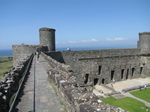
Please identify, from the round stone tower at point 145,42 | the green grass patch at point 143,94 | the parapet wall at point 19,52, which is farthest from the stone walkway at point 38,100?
the round stone tower at point 145,42

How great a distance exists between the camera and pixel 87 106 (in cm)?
250

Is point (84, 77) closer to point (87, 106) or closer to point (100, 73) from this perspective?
point (100, 73)

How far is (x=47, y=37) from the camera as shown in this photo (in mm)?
20109

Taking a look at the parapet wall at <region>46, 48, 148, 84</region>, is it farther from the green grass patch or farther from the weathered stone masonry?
the green grass patch

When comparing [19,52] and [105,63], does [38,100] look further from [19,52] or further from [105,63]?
[105,63]

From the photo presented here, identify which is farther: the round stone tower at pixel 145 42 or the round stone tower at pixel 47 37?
the round stone tower at pixel 145 42

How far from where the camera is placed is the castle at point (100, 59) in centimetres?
1961

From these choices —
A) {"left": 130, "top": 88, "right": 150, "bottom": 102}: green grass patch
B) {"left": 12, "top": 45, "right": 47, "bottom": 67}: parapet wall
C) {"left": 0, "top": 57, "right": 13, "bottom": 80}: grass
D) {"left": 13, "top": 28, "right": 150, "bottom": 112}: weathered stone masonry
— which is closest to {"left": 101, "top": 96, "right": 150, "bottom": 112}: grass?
{"left": 130, "top": 88, "right": 150, "bottom": 102}: green grass patch

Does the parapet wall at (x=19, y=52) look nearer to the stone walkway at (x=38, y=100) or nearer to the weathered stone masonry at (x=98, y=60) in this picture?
the weathered stone masonry at (x=98, y=60)

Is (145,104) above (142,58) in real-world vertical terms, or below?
below

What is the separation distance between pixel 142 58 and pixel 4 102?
2844 cm

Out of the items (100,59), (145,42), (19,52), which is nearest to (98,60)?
(100,59)

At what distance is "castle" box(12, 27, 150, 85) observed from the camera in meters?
19.6

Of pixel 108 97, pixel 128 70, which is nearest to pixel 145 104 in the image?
pixel 108 97
